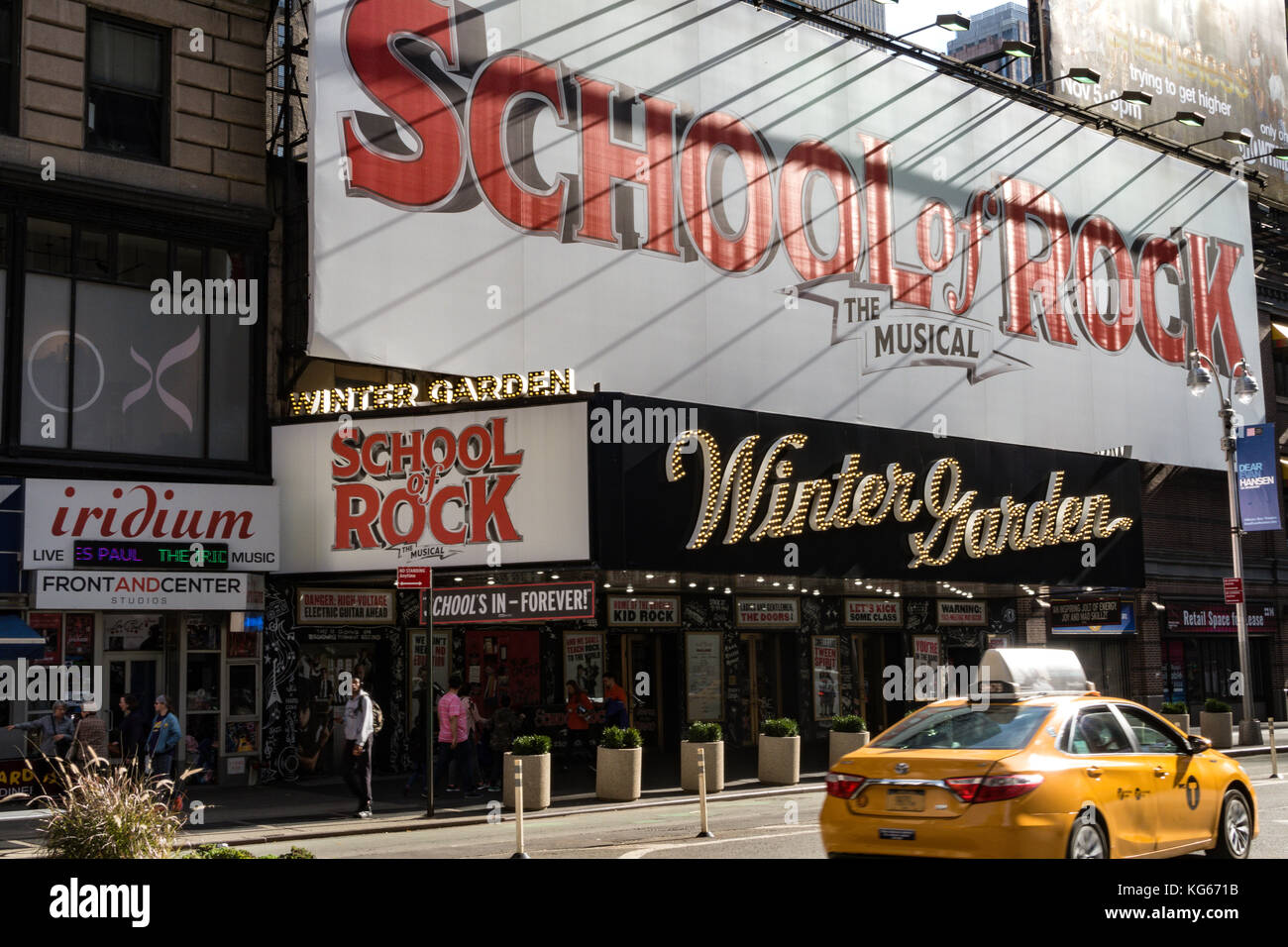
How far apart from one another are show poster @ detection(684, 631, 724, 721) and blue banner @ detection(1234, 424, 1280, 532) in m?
15.6

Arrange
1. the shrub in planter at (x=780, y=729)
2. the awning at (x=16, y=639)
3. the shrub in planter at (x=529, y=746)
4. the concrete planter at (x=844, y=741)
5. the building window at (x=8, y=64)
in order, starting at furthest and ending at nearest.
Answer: the concrete planter at (x=844, y=741), the shrub in planter at (x=780, y=729), the building window at (x=8, y=64), the awning at (x=16, y=639), the shrub in planter at (x=529, y=746)

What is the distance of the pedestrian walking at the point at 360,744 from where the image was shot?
20312 millimetres

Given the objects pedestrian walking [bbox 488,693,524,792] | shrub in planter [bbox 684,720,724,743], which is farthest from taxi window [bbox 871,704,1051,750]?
pedestrian walking [bbox 488,693,524,792]

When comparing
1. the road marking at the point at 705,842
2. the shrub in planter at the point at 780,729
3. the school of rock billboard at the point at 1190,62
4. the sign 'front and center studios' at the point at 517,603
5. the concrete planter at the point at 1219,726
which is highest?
the school of rock billboard at the point at 1190,62

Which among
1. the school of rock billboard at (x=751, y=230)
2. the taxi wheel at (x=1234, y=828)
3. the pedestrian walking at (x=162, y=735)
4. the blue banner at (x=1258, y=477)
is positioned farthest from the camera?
the blue banner at (x=1258, y=477)

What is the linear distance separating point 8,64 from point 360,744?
13156mm

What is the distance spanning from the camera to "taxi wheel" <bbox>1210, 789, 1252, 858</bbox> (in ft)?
40.0

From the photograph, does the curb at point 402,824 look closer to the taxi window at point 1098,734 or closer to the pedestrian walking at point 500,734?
the pedestrian walking at point 500,734

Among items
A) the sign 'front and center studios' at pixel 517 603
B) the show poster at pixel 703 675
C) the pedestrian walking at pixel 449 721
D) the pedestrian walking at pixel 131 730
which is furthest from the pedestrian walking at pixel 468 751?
the show poster at pixel 703 675

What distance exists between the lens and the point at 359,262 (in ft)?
85.9

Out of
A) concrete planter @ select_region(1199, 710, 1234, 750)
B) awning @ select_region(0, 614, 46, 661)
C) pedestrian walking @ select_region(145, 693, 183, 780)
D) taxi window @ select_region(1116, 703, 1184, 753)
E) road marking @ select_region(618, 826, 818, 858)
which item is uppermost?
awning @ select_region(0, 614, 46, 661)

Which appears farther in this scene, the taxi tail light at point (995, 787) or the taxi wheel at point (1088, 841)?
the taxi wheel at point (1088, 841)

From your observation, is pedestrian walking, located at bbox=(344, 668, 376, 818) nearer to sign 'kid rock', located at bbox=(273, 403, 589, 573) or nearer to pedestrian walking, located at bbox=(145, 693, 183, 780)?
pedestrian walking, located at bbox=(145, 693, 183, 780)

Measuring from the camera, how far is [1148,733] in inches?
467
